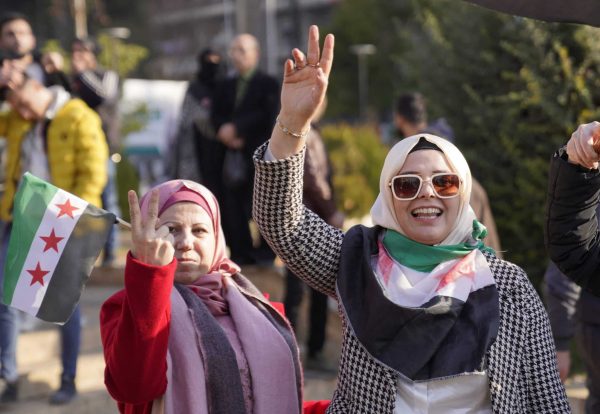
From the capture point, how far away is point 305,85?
2.99 meters

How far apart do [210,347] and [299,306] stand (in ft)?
13.3

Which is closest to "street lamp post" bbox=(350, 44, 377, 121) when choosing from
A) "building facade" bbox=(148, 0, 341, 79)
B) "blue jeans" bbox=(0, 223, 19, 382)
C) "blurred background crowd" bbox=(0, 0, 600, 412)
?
"building facade" bbox=(148, 0, 341, 79)

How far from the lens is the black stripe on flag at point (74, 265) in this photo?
11.5 ft

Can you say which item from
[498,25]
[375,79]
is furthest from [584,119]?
[375,79]

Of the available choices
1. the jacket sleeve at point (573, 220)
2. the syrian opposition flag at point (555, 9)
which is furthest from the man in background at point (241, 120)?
the syrian opposition flag at point (555, 9)

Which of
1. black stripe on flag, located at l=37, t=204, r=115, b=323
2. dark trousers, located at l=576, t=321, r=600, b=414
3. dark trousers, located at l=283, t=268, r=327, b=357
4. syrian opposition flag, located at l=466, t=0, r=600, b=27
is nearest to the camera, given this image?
syrian opposition flag, located at l=466, t=0, r=600, b=27

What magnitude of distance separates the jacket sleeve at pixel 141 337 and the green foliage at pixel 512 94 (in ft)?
18.3

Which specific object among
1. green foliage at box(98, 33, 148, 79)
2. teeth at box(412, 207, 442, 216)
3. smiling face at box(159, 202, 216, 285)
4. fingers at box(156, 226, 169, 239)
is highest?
teeth at box(412, 207, 442, 216)

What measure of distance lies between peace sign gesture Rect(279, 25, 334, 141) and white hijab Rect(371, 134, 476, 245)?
1.02 ft

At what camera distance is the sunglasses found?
304 cm

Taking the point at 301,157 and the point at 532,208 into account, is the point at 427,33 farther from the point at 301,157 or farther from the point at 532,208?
the point at 301,157

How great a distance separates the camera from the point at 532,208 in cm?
838

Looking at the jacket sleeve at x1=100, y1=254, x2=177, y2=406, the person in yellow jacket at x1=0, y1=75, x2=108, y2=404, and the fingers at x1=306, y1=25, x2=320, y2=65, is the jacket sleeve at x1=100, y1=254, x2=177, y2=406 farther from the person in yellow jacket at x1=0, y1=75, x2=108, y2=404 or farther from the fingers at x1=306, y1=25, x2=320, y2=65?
the person in yellow jacket at x1=0, y1=75, x2=108, y2=404

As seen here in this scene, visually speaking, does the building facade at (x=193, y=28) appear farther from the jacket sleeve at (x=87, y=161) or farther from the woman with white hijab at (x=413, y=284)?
the woman with white hijab at (x=413, y=284)
